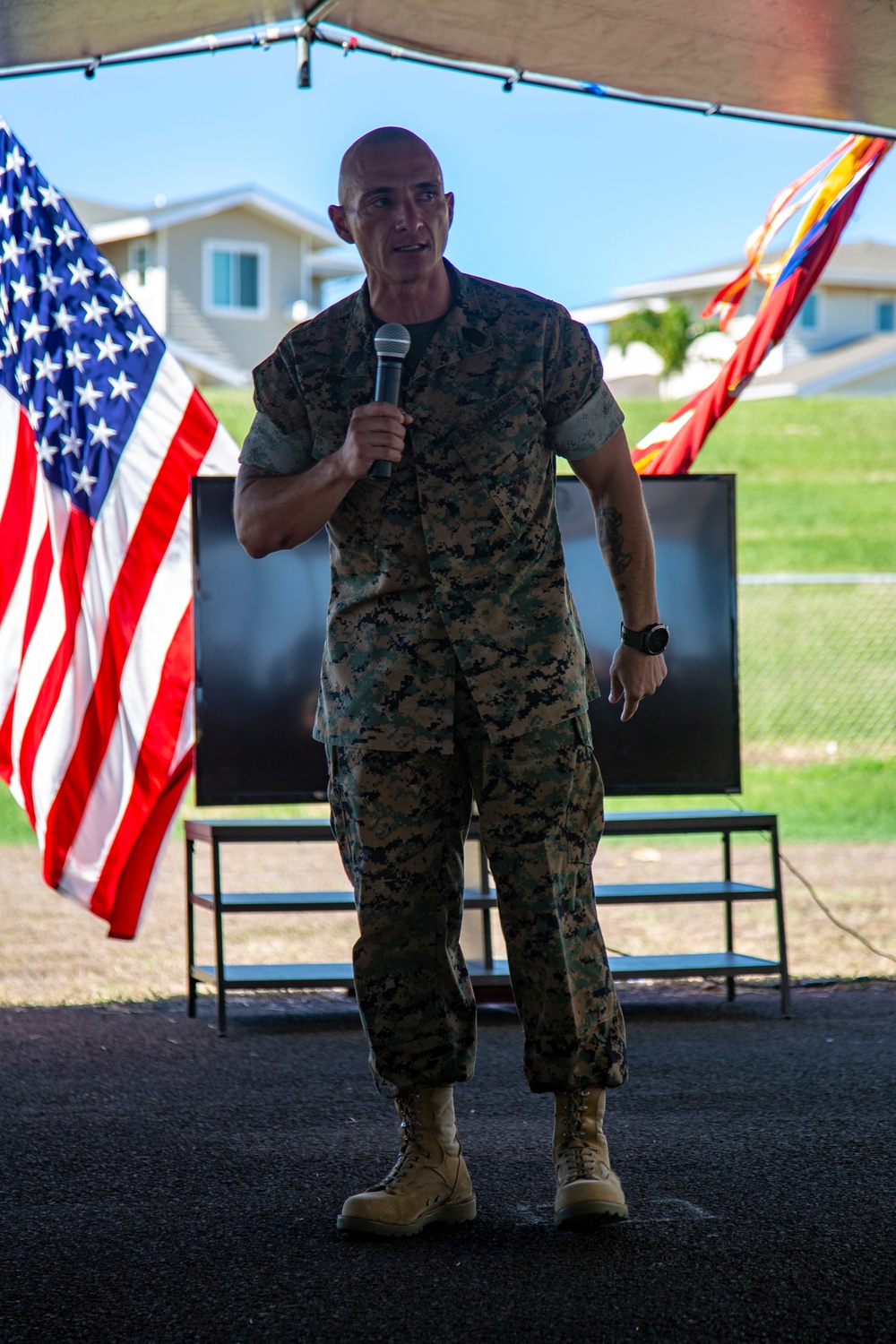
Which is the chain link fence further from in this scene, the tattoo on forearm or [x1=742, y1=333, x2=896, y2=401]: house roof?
[x1=742, y1=333, x2=896, y2=401]: house roof

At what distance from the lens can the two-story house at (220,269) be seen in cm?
2966

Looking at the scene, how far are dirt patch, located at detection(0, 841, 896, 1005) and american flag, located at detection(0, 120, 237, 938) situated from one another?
0.78m

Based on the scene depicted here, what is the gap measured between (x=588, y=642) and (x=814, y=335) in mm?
40237

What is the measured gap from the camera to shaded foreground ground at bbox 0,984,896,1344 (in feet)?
6.85

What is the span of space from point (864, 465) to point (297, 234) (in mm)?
13047

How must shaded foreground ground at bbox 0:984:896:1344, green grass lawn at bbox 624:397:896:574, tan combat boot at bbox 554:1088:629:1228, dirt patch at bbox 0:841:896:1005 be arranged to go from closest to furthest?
shaded foreground ground at bbox 0:984:896:1344 < tan combat boot at bbox 554:1088:629:1228 < dirt patch at bbox 0:841:896:1005 < green grass lawn at bbox 624:397:896:574

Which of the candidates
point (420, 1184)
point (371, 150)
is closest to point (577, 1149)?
point (420, 1184)

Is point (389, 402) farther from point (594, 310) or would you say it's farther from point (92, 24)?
point (594, 310)

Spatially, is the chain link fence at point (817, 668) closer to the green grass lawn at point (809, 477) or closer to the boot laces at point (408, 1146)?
the green grass lawn at point (809, 477)

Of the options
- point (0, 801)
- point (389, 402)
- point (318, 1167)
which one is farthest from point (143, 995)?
point (0, 801)

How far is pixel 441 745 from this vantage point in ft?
8.07

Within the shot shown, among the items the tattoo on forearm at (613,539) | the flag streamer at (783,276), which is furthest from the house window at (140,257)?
the tattoo on forearm at (613,539)

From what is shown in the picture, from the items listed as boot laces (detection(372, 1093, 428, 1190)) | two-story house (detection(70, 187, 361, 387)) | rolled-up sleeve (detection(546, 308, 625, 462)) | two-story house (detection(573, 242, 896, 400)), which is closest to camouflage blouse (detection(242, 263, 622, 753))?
rolled-up sleeve (detection(546, 308, 625, 462))

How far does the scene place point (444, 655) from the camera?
2463mm
